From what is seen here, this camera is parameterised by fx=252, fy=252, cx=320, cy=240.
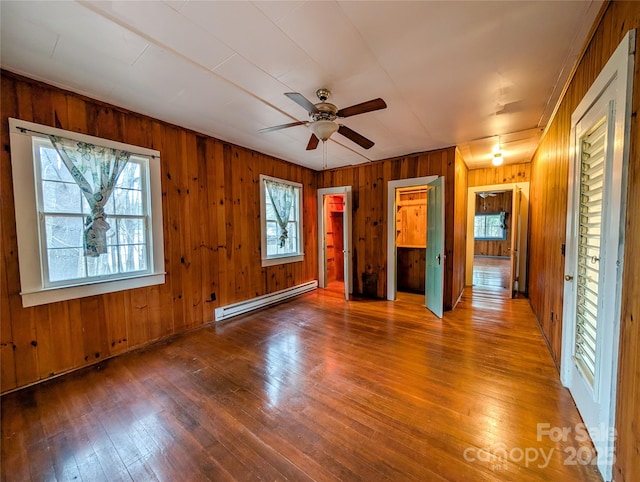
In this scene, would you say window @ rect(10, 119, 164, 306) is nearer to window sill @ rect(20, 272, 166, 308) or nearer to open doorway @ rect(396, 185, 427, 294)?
window sill @ rect(20, 272, 166, 308)

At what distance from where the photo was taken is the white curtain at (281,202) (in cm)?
462

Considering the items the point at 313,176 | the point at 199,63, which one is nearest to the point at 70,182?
the point at 199,63

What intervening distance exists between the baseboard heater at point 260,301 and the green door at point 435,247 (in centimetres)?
240

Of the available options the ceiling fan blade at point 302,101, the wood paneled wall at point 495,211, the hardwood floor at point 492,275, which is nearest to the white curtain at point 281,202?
the ceiling fan blade at point 302,101

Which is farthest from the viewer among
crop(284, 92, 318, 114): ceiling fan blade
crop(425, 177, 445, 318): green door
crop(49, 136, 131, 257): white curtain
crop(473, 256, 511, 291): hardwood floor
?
crop(473, 256, 511, 291): hardwood floor

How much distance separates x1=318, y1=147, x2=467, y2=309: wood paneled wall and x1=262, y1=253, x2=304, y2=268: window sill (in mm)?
1174

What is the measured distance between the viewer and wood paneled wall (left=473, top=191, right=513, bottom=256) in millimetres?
10094

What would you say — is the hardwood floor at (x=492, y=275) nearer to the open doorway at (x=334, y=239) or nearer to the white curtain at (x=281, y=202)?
the open doorway at (x=334, y=239)

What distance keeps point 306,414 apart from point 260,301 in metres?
2.69

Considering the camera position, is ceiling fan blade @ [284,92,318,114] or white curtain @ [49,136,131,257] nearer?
ceiling fan blade @ [284,92,318,114]

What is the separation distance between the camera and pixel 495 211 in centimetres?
1040

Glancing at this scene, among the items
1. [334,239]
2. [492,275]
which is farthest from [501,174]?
[334,239]

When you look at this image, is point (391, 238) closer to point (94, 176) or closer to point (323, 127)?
point (323, 127)

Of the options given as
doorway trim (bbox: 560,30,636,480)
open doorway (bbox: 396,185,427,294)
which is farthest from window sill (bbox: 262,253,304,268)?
doorway trim (bbox: 560,30,636,480)
